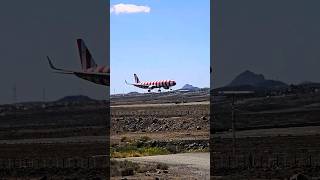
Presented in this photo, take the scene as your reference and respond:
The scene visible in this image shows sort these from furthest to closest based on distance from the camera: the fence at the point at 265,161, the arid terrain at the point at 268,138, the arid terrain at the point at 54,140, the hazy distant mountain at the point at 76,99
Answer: the hazy distant mountain at the point at 76,99
the fence at the point at 265,161
the arid terrain at the point at 54,140
the arid terrain at the point at 268,138

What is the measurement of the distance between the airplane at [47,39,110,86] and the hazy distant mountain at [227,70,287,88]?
6070 mm

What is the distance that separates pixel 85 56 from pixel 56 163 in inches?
143

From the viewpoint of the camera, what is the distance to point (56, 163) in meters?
17.0

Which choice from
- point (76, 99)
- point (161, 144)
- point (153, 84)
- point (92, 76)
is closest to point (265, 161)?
point (92, 76)

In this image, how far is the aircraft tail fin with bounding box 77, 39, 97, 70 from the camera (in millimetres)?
16953

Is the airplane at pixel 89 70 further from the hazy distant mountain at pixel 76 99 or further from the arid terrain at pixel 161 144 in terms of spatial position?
the arid terrain at pixel 161 144

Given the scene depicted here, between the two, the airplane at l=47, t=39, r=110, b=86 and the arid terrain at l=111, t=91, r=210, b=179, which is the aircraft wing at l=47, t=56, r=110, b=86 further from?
the arid terrain at l=111, t=91, r=210, b=179

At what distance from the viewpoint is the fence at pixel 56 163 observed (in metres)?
16.2

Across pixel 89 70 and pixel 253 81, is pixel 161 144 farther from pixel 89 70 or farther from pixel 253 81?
pixel 89 70

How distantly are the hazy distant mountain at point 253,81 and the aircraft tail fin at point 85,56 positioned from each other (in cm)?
612

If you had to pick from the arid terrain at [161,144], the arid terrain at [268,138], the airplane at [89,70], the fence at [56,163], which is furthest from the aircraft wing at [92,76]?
the arid terrain at [268,138]

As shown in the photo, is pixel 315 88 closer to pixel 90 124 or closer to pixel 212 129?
pixel 212 129

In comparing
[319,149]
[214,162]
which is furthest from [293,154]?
[214,162]

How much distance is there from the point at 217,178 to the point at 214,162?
6.15ft
